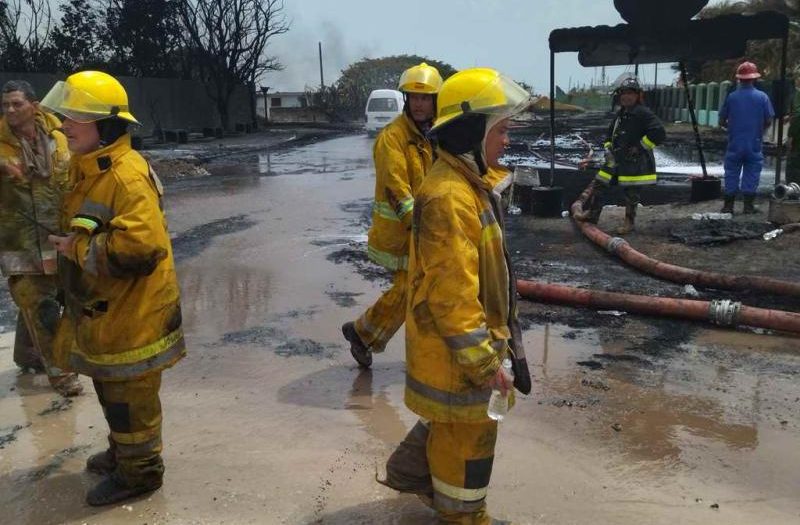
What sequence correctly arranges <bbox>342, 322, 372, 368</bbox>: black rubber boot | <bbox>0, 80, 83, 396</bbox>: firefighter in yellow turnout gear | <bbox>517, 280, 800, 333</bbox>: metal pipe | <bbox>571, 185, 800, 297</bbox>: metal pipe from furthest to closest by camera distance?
<bbox>571, 185, 800, 297</bbox>: metal pipe → <bbox>517, 280, 800, 333</bbox>: metal pipe → <bbox>342, 322, 372, 368</bbox>: black rubber boot → <bbox>0, 80, 83, 396</bbox>: firefighter in yellow turnout gear

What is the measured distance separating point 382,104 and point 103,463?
25.4 meters

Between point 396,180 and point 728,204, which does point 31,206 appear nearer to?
point 396,180

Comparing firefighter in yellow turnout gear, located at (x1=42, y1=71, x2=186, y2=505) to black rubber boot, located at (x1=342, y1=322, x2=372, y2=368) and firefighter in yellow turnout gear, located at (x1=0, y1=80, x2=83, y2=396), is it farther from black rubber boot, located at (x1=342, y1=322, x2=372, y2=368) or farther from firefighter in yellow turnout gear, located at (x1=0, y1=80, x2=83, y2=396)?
black rubber boot, located at (x1=342, y1=322, x2=372, y2=368)

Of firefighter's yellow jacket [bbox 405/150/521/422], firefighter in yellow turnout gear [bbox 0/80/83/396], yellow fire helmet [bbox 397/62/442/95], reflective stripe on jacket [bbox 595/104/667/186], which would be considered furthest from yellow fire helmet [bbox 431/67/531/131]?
reflective stripe on jacket [bbox 595/104/667/186]

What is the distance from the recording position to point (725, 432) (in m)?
3.73

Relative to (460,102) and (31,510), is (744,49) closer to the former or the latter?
(460,102)

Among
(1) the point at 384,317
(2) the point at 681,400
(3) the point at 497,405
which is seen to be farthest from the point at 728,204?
(3) the point at 497,405

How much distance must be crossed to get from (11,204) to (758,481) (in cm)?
395

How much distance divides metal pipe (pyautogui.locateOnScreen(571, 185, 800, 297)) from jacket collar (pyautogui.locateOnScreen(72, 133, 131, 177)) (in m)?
4.71

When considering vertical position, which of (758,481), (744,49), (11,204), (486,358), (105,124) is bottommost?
(758,481)

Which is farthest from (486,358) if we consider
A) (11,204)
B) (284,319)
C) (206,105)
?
(206,105)

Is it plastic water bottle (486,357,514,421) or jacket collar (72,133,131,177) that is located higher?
jacket collar (72,133,131,177)

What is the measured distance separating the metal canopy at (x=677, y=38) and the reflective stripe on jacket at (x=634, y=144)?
179cm

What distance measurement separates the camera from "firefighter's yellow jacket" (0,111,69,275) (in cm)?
396
